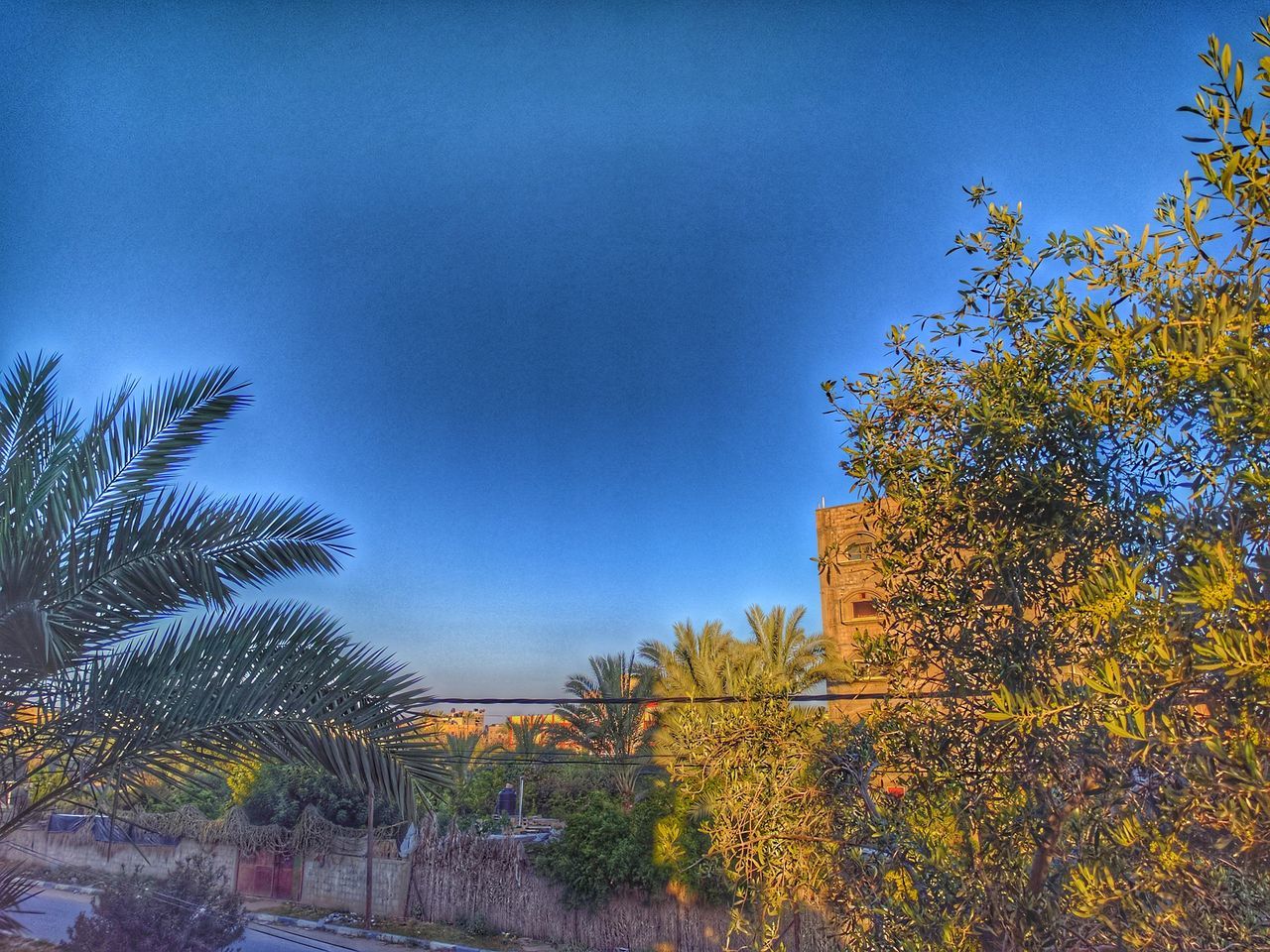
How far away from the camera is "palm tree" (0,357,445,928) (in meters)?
4.38

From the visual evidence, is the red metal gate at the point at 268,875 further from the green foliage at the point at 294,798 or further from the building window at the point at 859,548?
the building window at the point at 859,548

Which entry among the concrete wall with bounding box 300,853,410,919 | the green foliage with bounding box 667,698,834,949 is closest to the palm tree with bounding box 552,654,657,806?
the concrete wall with bounding box 300,853,410,919

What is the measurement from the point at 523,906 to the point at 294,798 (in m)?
7.41

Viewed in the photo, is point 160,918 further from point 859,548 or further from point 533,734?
point 533,734

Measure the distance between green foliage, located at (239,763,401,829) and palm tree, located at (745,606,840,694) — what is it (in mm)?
10594

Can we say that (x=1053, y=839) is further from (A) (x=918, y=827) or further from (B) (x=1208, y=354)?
(B) (x=1208, y=354)

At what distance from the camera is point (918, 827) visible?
8.89 feet

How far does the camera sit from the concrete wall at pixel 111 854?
19.8 metres

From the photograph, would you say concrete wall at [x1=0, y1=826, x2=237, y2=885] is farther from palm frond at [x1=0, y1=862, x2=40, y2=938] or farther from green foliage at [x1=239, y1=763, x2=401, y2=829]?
palm frond at [x1=0, y1=862, x2=40, y2=938]

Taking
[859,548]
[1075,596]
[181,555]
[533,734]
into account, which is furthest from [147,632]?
[533,734]

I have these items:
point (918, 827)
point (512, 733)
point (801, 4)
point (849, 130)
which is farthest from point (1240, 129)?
point (512, 733)

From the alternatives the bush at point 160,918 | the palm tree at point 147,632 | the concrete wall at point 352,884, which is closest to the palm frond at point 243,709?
the palm tree at point 147,632

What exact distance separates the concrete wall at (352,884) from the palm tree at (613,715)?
5.38 metres

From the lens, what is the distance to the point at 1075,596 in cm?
226
